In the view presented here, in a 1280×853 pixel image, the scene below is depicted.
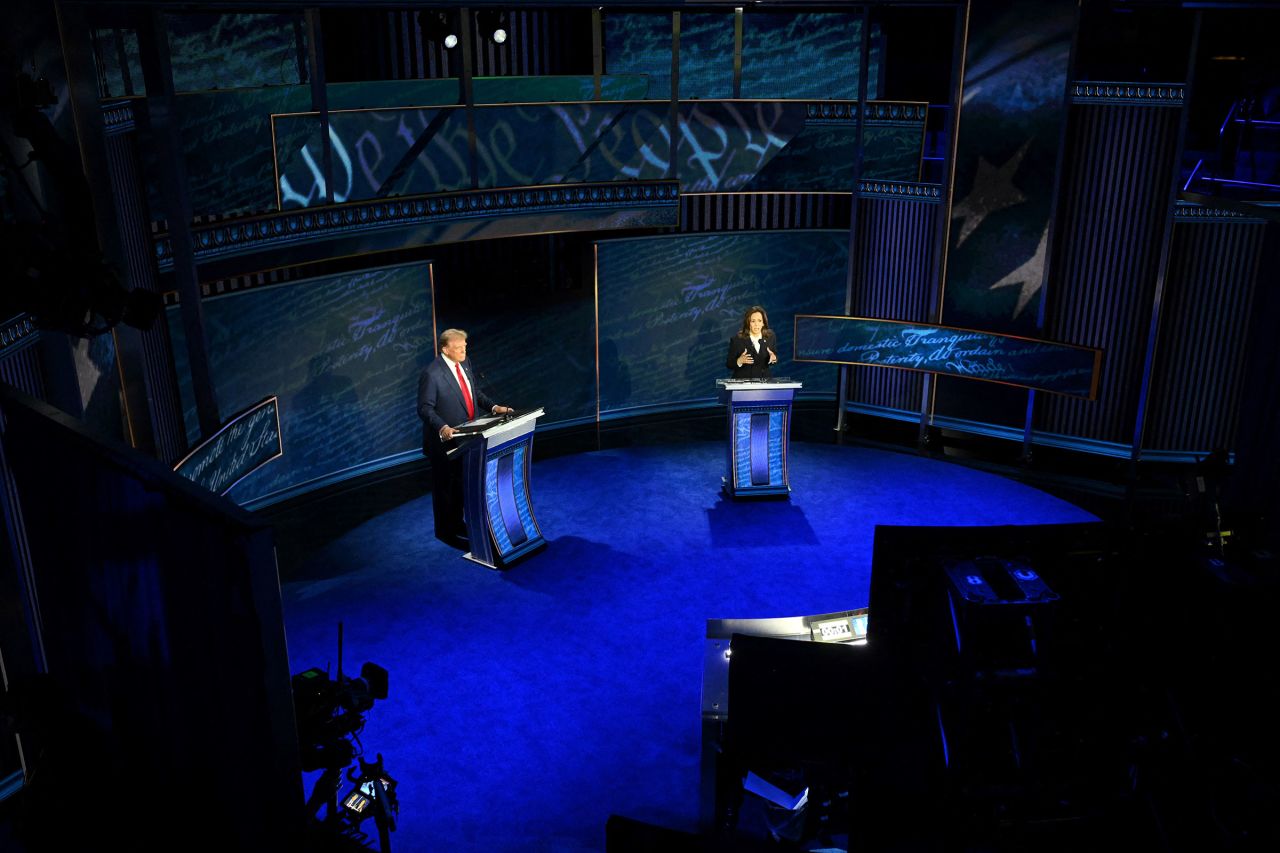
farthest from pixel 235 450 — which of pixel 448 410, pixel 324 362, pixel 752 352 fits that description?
pixel 752 352

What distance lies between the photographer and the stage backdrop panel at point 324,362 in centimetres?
817

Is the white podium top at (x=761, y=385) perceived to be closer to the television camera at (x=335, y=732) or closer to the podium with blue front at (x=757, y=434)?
the podium with blue front at (x=757, y=434)

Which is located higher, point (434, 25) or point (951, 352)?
point (434, 25)

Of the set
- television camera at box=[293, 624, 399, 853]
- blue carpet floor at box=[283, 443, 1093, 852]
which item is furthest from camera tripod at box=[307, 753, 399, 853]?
blue carpet floor at box=[283, 443, 1093, 852]

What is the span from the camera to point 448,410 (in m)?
7.77

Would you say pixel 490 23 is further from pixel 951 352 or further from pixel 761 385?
pixel 951 352

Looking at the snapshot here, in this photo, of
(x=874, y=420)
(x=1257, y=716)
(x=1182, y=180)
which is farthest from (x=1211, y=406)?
(x=1257, y=716)

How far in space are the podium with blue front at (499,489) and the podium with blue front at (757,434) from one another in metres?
1.83

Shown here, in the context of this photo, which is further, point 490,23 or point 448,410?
point 490,23

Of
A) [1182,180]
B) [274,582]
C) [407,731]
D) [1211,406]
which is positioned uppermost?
[1182,180]

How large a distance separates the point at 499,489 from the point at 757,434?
2375 mm

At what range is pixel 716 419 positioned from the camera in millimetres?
11359

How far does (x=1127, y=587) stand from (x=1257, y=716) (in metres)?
0.82

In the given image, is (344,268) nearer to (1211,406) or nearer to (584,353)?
(584,353)
